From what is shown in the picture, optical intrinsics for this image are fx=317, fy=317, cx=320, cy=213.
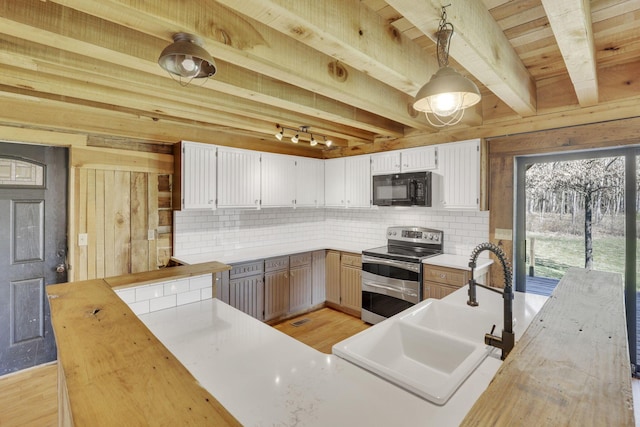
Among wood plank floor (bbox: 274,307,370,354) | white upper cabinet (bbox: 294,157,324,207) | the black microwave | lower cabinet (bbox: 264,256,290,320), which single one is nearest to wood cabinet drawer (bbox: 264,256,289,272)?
lower cabinet (bbox: 264,256,290,320)

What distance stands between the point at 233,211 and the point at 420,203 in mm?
2361

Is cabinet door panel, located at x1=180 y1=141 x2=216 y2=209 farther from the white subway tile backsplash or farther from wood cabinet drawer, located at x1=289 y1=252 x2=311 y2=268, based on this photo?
wood cabinet drawer, located at x1=289 y1=252 x2=311 y2=268

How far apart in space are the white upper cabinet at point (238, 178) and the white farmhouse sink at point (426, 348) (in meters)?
2.61

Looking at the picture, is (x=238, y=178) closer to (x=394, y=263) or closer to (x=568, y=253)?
(x=394, y=263)

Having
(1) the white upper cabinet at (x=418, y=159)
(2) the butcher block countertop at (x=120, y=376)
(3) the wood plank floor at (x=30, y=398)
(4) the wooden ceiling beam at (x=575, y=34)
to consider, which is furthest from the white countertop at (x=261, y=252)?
(4) the wooden ceiling beam at (x=575, y=34)

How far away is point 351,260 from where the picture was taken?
4.20 m

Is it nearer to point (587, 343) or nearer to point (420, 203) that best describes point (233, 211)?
point (420, 203)

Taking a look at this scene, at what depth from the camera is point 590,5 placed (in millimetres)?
1699

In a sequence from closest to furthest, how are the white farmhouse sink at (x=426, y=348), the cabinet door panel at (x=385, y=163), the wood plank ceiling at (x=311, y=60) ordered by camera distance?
the white farmhouse sink at (x=426, y=348)
the wood plank ceiling at (x=311, y=60)
the cabinet door panel at (x=385, y=163)

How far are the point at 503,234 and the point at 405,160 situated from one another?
136cm

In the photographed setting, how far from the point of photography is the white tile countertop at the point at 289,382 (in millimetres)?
1015

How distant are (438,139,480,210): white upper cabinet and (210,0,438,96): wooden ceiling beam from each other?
1.40 meters

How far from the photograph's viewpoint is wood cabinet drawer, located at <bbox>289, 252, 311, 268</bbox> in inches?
161

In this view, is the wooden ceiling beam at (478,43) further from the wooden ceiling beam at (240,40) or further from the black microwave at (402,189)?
the black microwave at (402,189)
